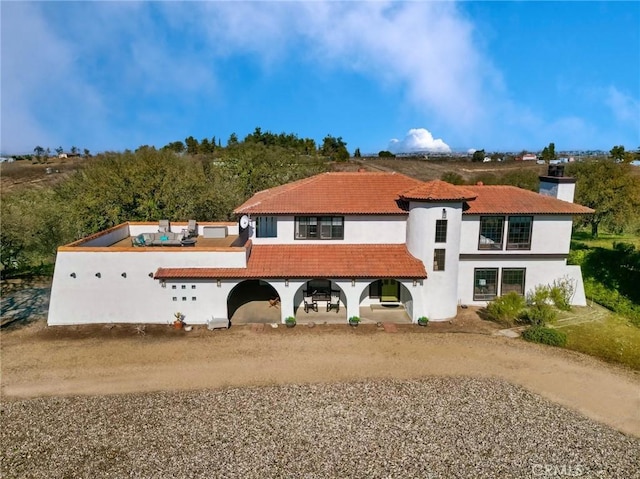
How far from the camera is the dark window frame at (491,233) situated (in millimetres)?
22008

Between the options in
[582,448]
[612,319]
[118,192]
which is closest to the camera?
[582,448]

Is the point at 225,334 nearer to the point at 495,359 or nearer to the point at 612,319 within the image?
the point at 495,359

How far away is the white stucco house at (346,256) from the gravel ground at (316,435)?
20.3 ft

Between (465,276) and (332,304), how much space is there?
7.27 metres

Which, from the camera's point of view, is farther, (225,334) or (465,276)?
(465,276)

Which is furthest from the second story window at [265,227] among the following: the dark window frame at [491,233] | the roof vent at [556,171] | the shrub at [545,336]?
the roof vent at [556,171]

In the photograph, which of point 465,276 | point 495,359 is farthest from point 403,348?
point 465,276

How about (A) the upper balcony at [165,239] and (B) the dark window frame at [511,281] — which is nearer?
(A) the upper balcony at [165,239]

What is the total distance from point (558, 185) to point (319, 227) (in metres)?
13.9

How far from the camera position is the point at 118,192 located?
31.9 m

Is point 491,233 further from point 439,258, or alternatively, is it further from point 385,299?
point 385,299

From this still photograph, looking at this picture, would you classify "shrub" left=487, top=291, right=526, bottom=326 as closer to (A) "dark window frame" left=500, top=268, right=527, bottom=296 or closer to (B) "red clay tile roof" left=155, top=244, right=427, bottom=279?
(A) "dark window frame" left=500, top=268, right=527, bottom=296

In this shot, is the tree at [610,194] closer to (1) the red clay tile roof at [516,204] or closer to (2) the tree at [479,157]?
(1) the red clay tile roof at [516,204]

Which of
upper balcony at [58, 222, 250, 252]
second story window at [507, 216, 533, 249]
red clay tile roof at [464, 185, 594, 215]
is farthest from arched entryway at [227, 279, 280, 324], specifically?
second story window at [507, 216, 533, 249]
